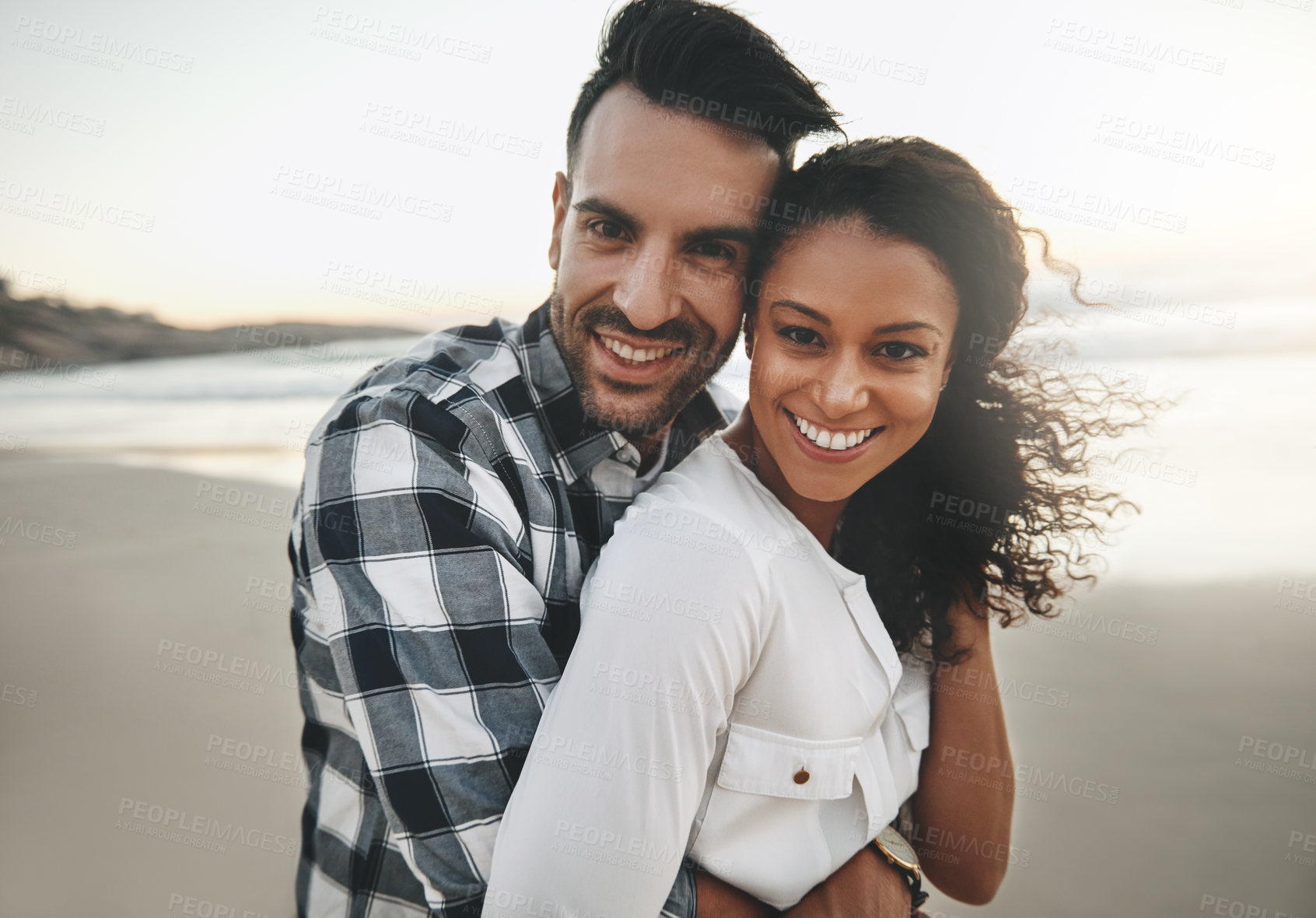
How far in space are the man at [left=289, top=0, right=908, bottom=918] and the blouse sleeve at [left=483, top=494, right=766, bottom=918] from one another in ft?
0.35

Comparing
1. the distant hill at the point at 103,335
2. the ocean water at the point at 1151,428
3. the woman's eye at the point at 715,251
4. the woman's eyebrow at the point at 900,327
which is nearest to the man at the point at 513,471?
the woman's eye at the point at 715,251

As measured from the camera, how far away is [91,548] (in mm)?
3936

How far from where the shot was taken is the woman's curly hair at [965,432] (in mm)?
1406

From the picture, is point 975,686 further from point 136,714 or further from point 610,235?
point 136,714

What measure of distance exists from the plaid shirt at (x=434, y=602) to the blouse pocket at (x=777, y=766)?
17 cm

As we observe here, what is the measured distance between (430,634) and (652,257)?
0.79 meters

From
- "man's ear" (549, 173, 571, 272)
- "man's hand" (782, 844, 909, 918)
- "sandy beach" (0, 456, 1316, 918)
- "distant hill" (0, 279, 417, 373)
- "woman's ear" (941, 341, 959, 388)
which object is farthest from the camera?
"distant hill" (0, 279, 417, 373)

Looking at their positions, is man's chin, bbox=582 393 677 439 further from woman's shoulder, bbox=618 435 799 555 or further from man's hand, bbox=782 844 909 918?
man's hand, bbox=782 844 909 918

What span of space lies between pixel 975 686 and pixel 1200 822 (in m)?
1.67

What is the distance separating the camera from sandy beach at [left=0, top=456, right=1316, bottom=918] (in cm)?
243

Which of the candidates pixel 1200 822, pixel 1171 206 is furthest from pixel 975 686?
pixel 1171 206

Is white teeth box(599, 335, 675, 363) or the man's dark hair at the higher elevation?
the man's dark hair

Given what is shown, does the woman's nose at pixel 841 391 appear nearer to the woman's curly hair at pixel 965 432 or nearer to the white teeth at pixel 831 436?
the white teeth at pixel 831 436

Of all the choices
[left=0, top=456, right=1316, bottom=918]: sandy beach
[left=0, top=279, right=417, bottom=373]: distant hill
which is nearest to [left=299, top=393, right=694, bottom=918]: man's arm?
[left=0, top=456, right=1316, bottom=918]: sandy beach
